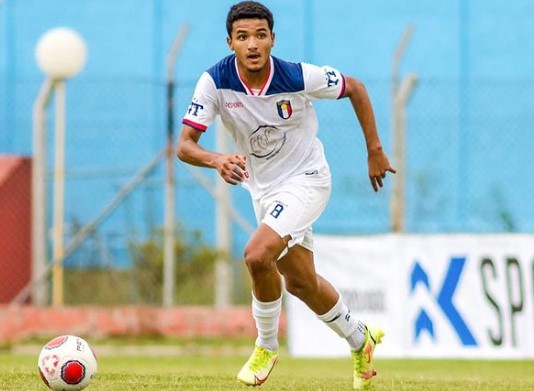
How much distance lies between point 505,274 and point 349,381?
218 inches

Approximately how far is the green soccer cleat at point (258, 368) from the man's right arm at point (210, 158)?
3.84ft

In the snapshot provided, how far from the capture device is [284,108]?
851cm

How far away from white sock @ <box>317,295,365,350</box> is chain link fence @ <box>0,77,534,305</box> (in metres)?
7.72

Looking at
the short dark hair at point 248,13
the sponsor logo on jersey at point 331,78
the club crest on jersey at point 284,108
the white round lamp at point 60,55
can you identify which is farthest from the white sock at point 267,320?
the white round lamp at point 60,55

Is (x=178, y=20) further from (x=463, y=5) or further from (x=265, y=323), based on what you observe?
(x=265, y=323)

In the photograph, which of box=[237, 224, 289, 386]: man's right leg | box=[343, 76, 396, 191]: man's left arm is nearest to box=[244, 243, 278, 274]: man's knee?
box=[237, 224, 289, 386]: man's right leg

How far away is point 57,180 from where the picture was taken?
56.1 feet

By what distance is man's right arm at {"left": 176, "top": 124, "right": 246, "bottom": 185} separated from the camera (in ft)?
25.0

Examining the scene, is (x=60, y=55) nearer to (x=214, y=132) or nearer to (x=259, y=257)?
(x=214, y=132)

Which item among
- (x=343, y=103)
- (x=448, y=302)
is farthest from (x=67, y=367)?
(x=343, y=103)

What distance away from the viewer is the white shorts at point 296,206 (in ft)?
27.0

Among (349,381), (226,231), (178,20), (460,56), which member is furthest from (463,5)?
(349,381)

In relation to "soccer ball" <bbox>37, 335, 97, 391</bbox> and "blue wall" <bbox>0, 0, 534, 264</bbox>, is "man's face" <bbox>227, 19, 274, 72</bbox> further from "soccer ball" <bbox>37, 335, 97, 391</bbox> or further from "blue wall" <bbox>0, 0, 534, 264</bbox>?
"blue wall" <bbox>0, 0, 534, 264</bbox>

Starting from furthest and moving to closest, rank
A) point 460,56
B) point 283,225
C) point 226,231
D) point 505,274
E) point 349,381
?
point 460,56 → point 226,231 → point 505,274 → point 349,381 → point 283,225
